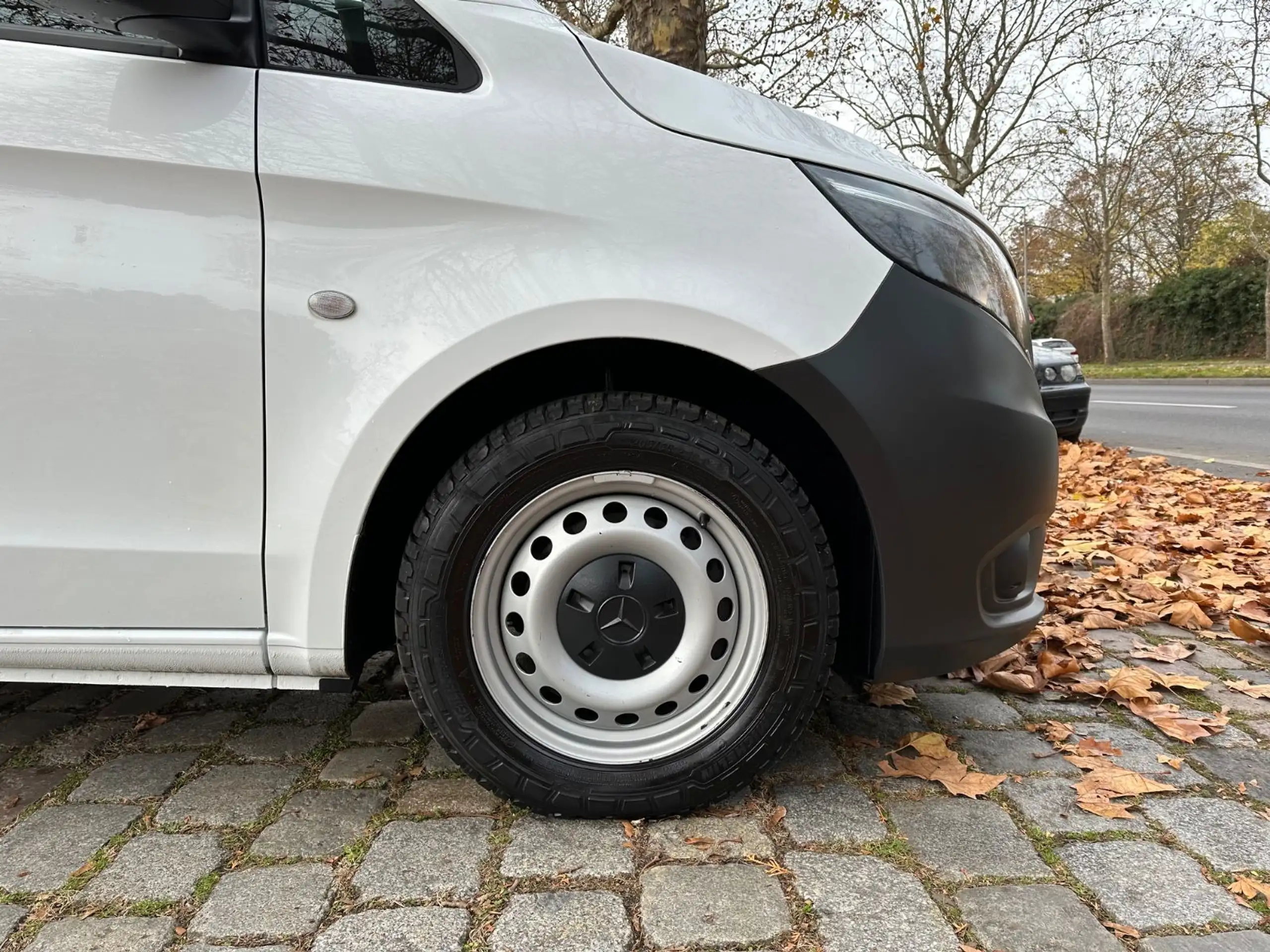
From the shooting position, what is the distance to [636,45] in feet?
17.9

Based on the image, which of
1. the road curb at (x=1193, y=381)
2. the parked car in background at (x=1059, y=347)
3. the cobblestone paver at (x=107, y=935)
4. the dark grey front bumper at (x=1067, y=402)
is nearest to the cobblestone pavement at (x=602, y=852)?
the cobblestone paver at (x=107, y=935)

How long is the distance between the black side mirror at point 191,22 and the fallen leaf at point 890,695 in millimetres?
2084

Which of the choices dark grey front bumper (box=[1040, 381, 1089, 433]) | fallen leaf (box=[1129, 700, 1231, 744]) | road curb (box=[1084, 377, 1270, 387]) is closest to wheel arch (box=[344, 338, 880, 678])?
fallen leaf (box=[1129, 700, 1231, 744])

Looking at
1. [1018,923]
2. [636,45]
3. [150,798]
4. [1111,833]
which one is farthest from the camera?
[636,45]

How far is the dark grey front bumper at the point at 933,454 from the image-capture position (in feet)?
5.52

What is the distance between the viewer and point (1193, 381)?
18.8 m

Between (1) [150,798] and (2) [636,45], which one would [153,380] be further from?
(2) [636,45]

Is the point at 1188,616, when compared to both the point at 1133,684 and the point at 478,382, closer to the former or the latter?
the point at 1133,684

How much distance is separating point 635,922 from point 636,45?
5307 mm

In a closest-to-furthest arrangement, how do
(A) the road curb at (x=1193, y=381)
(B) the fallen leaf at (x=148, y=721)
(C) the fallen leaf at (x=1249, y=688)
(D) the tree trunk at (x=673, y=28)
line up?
(B) the fallen leaf at (x=148, y=721) → (C) the fallen leaf at (x=1249, y=688) → (D) the tree trunk at (x=673, y=28) → (A) the road curb at (x=1193, y=381)

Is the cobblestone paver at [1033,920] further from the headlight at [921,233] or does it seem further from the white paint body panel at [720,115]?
the white paint body panel at [720,115]

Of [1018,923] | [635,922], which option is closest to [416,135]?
[635,922]

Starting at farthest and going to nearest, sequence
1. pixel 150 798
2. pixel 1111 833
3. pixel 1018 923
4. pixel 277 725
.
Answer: pixel 277 725 → pixel 150 798 → pixel 1111 833 → pixel 1018 923

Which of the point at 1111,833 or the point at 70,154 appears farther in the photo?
the point at 1111,833
